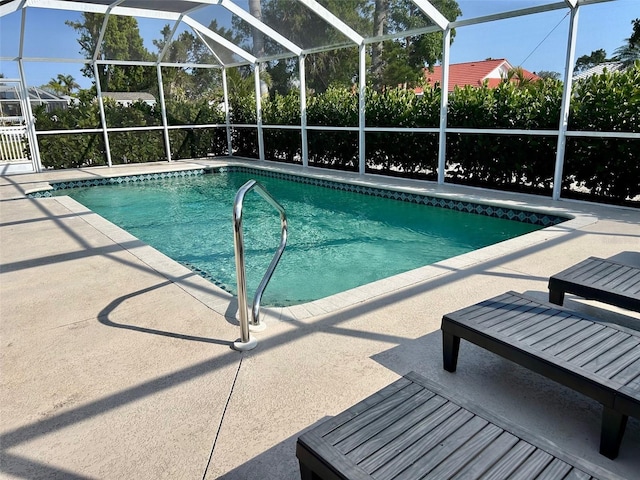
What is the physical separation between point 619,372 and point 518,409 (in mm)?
502

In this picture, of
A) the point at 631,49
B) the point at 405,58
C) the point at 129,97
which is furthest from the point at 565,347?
the point at 631,49

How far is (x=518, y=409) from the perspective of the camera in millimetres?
2250

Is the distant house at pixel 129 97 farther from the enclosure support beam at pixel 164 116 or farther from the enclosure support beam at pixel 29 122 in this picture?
the enclosure support beam at pixel 29 122

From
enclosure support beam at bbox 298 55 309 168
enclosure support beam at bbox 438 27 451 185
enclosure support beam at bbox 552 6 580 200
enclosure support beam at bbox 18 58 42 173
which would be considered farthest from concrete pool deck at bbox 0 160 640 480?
enclosure support beam at bbox 18 58 42 173

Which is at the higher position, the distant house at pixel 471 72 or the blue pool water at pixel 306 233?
the distant house at pixel 471 72

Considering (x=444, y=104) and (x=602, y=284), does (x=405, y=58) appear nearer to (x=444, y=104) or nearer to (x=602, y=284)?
(x=444, y=104)

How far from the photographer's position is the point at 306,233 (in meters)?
7.48

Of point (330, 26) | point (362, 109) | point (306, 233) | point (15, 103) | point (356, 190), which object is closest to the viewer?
point (306, 233)

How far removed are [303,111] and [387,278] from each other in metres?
8.81

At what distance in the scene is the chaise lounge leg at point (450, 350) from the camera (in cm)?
252

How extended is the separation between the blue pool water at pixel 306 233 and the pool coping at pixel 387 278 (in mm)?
354

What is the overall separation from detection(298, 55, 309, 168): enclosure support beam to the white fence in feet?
25.1

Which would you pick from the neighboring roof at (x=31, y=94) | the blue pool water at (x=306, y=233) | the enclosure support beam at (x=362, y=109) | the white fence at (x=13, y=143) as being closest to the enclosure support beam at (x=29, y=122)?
the white fence at (x=13, y=143)

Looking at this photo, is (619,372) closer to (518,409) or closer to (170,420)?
(518,409)
